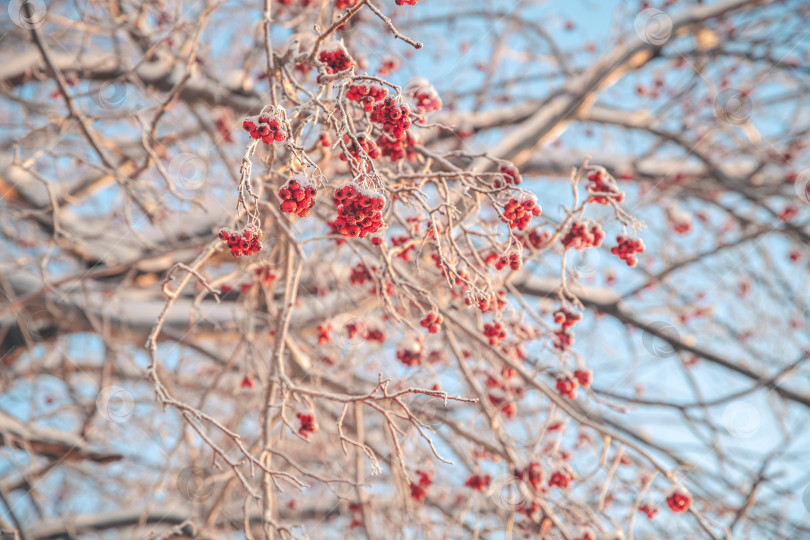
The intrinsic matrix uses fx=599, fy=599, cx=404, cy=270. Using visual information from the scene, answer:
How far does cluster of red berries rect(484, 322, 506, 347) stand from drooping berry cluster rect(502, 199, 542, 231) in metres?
0.55

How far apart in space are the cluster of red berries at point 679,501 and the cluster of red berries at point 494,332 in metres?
0.86

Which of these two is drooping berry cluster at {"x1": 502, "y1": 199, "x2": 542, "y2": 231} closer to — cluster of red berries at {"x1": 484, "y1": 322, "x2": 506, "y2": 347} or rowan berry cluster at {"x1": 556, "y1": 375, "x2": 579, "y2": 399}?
cluster of red berries at {"x1": 484, "y1": 322, "x2": 506, "y2": 347}

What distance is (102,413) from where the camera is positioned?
3.54 metres

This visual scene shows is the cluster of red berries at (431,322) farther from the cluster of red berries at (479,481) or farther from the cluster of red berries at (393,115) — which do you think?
the cluster of red berries at (479,481)

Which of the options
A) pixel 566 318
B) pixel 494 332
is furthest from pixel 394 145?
pixel 566 318

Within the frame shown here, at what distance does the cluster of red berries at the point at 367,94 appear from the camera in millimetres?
1688

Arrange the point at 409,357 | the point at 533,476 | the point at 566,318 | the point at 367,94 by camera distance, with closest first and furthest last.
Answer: the point at 367,94 → the point at 566,318 → the point at 533,476 → the point at 409,357

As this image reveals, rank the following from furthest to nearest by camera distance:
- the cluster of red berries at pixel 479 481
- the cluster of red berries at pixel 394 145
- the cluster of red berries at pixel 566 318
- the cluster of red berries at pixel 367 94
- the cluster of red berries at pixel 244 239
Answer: the cluster of red berries at pixel 479 481
the cluster of red berries at pixel 566 318
the cluster of red berries at pixel 394 145
the cluster of red berries at pixel 367 94
the cluster of red berries at pixel 244 239

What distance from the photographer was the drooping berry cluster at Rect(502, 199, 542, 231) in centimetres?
173

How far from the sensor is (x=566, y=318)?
221cm

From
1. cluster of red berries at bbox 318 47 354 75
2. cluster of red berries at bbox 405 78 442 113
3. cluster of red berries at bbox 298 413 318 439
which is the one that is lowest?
cluster of red berries at bbox 298 413 318 439

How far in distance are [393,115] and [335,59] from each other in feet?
1.35

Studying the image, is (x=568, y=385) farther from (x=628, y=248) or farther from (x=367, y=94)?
(x=367, y=94)

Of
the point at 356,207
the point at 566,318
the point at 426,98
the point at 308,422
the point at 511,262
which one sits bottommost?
the point at 308,422
